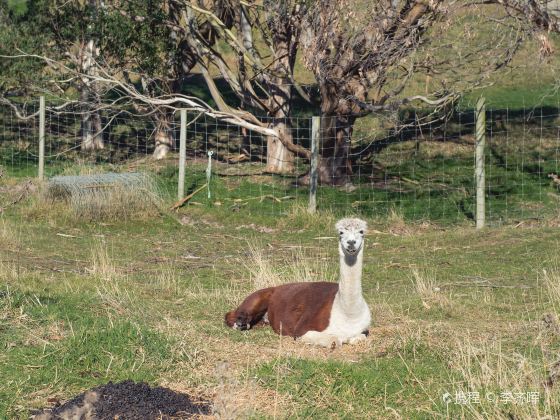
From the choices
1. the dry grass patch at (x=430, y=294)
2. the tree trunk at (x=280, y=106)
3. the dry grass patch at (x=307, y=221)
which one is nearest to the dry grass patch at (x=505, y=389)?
the dry grass patch at (x=430, y=294)

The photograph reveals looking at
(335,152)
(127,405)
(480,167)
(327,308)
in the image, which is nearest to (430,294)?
(327,308)

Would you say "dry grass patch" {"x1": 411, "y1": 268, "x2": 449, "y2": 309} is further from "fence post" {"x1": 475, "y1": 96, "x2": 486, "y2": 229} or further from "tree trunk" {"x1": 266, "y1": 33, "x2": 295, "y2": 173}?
"tree trunk" {"x1": 266, "y1": 33, "x2": 295, "y2": 173}

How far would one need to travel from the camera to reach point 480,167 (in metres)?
16.4

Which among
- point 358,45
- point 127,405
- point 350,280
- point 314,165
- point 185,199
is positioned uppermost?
point 358,45

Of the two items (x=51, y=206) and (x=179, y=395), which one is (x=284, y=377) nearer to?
(x=179, y=395)

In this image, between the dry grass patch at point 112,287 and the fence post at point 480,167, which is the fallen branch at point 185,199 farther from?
the fence post at point 480,167

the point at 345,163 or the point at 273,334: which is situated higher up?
the point at 345,163

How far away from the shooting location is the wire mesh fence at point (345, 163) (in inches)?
705

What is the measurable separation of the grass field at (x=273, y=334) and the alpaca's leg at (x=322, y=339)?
0.11m

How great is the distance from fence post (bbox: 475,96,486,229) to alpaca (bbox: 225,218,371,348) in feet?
24.9

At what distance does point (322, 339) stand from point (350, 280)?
0.56m

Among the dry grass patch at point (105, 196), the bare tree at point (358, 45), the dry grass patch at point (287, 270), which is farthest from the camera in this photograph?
the bare tree at point (358, 45)

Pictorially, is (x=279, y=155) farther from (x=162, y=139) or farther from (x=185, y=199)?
(x=162, y=139)

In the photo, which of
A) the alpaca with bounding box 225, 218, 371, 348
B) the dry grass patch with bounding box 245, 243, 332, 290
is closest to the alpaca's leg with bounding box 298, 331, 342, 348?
the alpaca with bounding box 225, 218, 371, 348
